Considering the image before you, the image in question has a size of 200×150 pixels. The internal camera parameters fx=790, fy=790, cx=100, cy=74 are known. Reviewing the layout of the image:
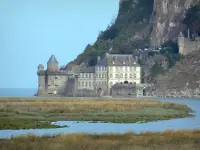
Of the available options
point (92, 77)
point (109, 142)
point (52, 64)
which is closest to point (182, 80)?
point (92, 77)

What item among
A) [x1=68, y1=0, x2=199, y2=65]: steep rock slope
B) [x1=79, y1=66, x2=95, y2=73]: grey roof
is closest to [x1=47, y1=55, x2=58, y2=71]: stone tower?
[x1=68, y1=0, x2=199, y2=65]: steep rock slope

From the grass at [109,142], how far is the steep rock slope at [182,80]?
9031cm

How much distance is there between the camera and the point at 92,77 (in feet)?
501

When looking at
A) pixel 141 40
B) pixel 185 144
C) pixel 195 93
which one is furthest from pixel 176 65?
pixel 185 144

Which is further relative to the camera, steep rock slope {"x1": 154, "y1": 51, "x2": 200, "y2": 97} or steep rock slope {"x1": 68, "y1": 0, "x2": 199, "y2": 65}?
steep rock slope {"x1": 68, "y1": 0, "x2": 199, "y2": 65}

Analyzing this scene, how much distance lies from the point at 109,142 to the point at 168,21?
113 meters

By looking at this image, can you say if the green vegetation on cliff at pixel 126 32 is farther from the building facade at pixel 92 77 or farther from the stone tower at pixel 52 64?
the building facade at pixel 92 77

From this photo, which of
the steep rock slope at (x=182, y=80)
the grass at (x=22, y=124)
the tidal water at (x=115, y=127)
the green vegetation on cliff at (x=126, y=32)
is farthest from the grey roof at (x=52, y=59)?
the grass at (x=22, y=124)

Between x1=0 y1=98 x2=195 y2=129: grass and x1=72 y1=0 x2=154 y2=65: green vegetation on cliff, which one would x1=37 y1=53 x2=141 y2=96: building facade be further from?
x1=0 y1=98 x2=195 y2=129: grass

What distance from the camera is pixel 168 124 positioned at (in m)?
71.8

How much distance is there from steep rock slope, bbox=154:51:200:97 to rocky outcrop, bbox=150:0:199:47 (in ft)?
35.8

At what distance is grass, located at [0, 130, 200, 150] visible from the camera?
156 feet

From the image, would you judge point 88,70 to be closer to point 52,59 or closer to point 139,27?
point 52,59

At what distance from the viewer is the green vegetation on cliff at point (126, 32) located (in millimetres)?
164375
